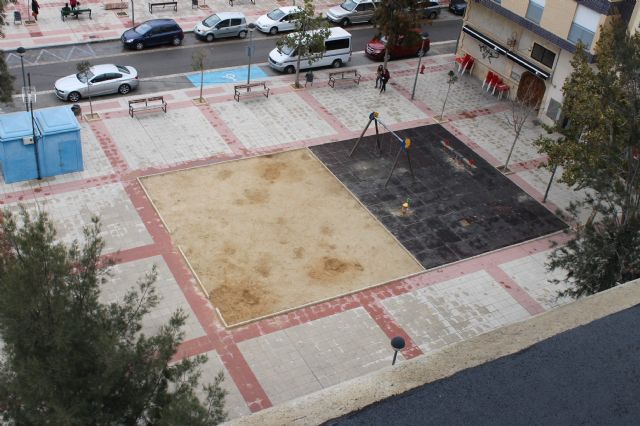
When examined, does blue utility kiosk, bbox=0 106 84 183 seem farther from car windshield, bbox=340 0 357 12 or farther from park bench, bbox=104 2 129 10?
car windshield, bbox=340 0 357 12

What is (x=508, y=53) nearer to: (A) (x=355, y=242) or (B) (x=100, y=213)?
(A) (x=355, y=242)

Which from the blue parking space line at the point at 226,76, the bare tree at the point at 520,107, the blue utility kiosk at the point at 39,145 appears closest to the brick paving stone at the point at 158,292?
the blue utility kiosk at the point at 39,145

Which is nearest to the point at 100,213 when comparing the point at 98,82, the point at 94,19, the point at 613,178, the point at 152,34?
the point at 98,82

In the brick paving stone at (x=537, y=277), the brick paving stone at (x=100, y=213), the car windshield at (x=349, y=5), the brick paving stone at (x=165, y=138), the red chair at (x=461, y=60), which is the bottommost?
the brick paving stone at (x=537, y=277)

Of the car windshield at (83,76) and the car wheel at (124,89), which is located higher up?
the car windshield at (83,76)

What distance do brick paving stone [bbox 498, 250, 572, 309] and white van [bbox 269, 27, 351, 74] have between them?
53.9 ft

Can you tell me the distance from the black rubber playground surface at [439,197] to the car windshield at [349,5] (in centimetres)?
1450

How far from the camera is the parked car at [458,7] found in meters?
47.3

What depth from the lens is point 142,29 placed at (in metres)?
36.7

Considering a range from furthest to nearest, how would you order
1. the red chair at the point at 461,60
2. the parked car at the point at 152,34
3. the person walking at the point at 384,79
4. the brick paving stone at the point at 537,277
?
the red chair at the point at 461,60, the parked car at the point at 152,34, the person walking at the point at 384,79, the brick paving stone at the point at 537,277

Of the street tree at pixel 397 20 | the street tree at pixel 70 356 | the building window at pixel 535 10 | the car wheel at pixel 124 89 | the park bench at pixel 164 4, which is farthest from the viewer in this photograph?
the park bench at pixel 164 4

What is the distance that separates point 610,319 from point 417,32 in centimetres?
2499

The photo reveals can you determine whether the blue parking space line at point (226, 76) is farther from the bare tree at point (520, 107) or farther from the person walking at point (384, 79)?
the bare tree at point (520, 107)

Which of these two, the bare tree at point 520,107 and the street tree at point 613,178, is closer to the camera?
the street tree at point 613,178
